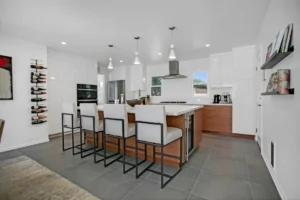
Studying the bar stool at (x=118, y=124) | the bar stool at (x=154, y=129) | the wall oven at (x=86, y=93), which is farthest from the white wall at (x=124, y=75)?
the bar stool at (x=154, y=129)

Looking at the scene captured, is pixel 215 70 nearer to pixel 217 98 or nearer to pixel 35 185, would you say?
pixel 217 98

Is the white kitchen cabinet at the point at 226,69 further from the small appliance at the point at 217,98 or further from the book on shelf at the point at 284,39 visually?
the book on shelf at the point at 284,39

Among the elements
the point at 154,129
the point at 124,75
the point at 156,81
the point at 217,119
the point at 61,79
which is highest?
the point at 124,75

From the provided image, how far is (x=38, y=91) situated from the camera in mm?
3752

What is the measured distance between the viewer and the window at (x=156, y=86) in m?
6.42

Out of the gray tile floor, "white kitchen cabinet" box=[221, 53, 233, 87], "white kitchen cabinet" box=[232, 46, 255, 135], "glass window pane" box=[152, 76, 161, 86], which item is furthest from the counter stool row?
"glass window pane" box=[152, 76, 161, 86]

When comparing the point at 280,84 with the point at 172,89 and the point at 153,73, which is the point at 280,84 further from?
the point at 153,73

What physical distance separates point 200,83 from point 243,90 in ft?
5.29

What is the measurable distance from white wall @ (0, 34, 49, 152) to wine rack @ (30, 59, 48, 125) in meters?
0.08

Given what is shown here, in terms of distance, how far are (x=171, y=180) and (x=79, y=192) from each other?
1.17 m

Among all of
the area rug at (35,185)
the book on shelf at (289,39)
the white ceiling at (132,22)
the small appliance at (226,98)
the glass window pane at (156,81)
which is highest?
the white ceiling at (132,22)

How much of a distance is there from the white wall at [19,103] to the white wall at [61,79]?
52 centimetres

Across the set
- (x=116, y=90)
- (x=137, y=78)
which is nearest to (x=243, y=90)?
(x=137, y=78)

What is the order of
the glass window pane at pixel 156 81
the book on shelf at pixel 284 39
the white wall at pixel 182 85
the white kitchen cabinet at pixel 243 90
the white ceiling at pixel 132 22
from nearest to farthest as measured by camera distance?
the book on shelf at pixel 284 39 < the white ceiling at pixel 132 22 < the white kitchen cabinet at pixel 243 90 < the white wall at pixel 182 85 < the glass window pane at pixel 156 81
